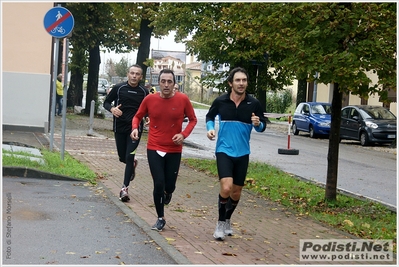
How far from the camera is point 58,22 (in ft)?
47.0

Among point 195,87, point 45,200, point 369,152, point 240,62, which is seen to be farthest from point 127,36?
point 195,87

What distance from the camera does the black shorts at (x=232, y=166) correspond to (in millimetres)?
8266

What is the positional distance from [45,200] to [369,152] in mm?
16417

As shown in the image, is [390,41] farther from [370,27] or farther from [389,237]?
[389,237]

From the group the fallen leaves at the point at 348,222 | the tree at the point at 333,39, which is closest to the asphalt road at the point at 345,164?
the fallen leaves at the point at 348,222

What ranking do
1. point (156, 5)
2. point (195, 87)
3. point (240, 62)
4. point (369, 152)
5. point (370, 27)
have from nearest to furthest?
point (370, 27) → point (369, 152) → point (240, 62) → point (156, 5) → point (195, 87)

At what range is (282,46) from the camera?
10195mm

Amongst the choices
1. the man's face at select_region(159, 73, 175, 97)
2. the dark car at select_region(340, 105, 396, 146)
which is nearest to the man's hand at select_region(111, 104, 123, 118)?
the man's face at select_region(159, 73, 175, 97)

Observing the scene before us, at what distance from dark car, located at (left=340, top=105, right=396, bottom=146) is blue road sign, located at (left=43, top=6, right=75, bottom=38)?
1600 cm

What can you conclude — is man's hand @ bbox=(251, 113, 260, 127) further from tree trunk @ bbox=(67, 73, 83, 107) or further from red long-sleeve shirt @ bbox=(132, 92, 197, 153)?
tree trunk @ bbox=(67, 73, 83, 107)

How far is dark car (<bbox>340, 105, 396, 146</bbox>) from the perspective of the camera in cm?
2752

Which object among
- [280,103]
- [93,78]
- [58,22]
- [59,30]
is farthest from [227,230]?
[280,103]

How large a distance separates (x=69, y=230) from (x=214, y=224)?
1.89 meters

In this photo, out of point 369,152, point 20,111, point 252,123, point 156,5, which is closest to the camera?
point 252,123
